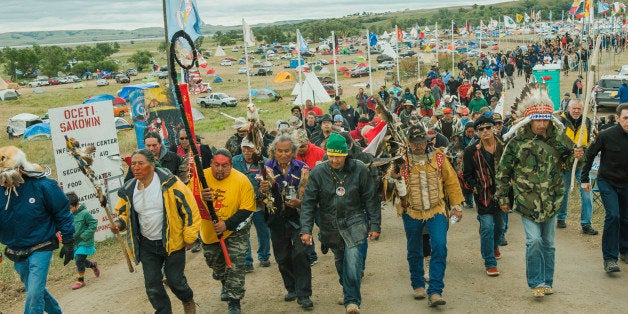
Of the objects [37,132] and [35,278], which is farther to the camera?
[37,132]

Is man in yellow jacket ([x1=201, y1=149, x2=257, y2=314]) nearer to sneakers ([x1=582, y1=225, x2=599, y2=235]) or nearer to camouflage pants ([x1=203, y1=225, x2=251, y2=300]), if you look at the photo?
camouflage pants ([x1=203, y1=225, x2=251, y2=300])

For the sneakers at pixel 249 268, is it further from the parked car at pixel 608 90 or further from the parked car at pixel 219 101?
the parked car at pixel 219 101

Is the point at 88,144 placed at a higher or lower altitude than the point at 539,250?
higher

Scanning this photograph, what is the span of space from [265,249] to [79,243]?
258 cm

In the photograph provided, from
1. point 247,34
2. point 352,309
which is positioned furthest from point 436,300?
point 247,34

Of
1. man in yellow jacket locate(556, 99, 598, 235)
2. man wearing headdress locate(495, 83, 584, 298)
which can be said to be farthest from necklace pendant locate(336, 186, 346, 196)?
man in yellow jacket locate(556, 99, 598, 235)

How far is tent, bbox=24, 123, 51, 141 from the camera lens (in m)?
34.7

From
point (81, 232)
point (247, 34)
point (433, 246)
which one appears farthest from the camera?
point (247, 34)

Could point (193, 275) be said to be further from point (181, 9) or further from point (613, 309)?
point (181, 9)

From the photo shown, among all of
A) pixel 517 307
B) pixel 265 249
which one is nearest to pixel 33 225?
pixel 265 249

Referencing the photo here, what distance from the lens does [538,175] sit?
20.2 feet

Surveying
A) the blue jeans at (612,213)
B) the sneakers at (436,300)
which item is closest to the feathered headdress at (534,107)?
the blue jeans at (612,213)

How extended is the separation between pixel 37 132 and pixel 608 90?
30.7m

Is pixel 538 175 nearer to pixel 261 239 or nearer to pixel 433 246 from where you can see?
pixel 433 246
